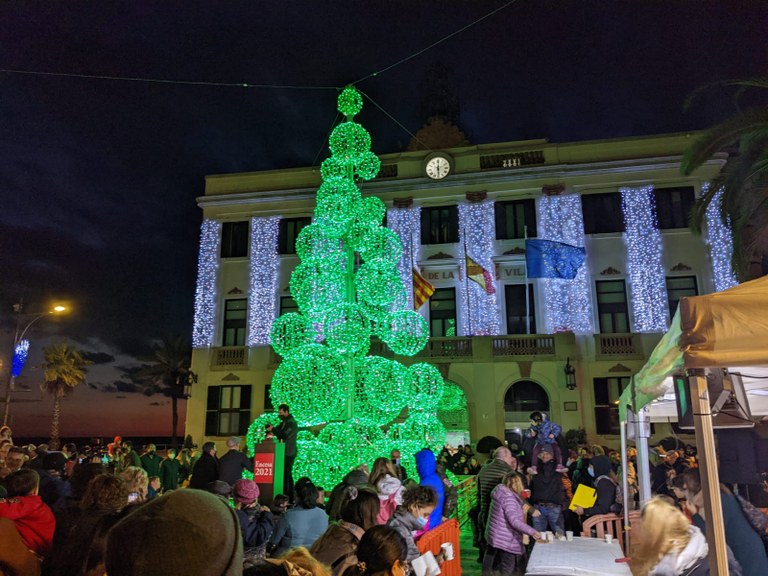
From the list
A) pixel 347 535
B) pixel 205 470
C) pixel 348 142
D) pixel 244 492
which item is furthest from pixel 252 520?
pixel 348 142

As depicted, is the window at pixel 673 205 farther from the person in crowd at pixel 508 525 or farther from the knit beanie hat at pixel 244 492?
the knit beanie hat at pixel 244 492

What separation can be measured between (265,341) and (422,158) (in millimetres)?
10283

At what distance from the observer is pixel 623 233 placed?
22.4 m

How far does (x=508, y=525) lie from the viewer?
20.9ft

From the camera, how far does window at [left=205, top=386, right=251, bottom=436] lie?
79.2ft

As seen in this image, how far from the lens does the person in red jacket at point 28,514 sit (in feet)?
13.6

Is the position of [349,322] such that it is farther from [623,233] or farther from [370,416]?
[623,233]

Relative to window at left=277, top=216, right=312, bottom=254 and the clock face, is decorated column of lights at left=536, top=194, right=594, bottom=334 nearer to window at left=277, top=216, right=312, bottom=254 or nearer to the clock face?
the clock face

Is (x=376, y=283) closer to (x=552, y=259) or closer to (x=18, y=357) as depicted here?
(x=552, y=259)

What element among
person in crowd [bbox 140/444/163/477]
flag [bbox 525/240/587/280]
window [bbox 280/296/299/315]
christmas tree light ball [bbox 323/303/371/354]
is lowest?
person in crowd [bbox 140/444/163/477]

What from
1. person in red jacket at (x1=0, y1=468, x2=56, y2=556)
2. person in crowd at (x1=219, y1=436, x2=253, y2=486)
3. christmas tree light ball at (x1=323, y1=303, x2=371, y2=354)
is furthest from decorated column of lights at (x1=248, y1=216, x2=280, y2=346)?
person in red jacket at (x1=0, y1=468, x2=56, y2=556)

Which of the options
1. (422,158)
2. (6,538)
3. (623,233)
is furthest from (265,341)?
(6,538)

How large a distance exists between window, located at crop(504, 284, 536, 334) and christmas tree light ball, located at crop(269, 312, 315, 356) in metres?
12.0

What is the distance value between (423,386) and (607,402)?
38.8 ft
